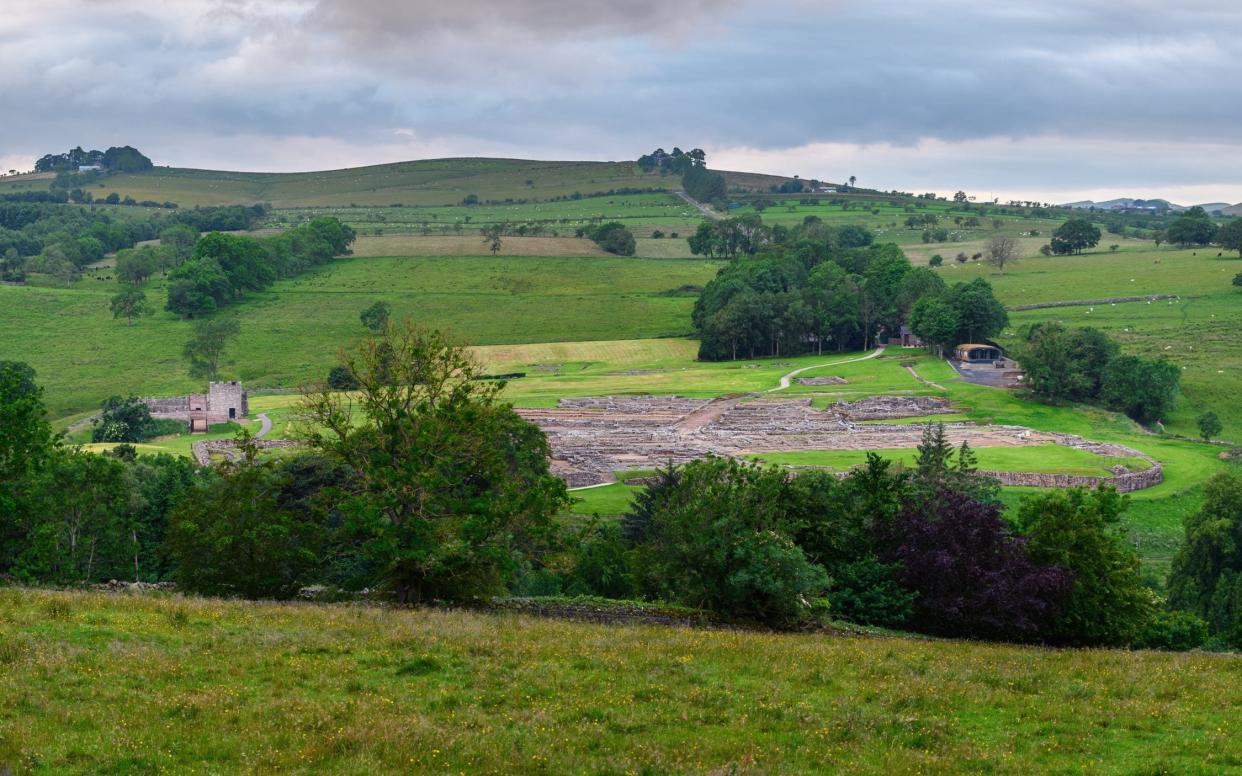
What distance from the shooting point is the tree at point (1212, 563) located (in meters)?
50.7

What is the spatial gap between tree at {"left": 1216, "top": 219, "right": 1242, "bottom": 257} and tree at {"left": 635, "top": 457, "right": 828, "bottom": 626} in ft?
561

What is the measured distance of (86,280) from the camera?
554 ft

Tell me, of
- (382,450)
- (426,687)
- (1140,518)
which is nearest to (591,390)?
(1140,518)

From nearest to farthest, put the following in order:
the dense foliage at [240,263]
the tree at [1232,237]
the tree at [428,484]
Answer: the tree at [428,484], the dense foliage at [240,263], the tree at [1232,237]

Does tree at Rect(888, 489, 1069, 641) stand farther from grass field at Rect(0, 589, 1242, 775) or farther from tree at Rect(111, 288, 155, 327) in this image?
tree at Rect(111, 288, 155, 327)

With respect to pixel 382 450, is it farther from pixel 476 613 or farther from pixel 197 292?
pixel 197 292

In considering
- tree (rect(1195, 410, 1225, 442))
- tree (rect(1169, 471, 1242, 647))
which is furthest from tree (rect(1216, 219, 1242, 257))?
tree (rect(1169, 471, 1242, 647))

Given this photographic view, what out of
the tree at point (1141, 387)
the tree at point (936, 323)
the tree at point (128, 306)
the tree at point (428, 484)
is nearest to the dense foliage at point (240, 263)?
the tree at point (128, 306)

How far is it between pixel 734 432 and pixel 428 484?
218ft

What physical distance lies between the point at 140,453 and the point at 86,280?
10325 centimetres

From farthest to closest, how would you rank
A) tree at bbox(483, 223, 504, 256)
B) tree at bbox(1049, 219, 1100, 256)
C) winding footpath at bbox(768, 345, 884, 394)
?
1. tree at bbox(1049, 219, 1100, 256)
2. tree at bbox(483, 223, 504, 256)
3. winding footpath at bbox(768, 345, 884, 394)

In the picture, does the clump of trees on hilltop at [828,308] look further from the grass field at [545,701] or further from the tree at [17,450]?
the grass field at [545,701]

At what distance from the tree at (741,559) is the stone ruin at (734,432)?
4466 cm

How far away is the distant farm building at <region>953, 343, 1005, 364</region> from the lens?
128 meters
